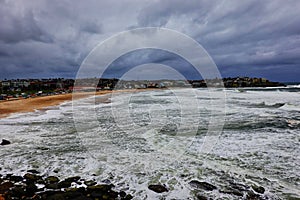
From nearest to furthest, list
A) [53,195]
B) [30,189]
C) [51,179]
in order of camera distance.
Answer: [53,195] < [30,189] < [51,179]

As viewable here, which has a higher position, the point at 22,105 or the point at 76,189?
the point at 76,189

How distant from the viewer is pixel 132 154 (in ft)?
24.4

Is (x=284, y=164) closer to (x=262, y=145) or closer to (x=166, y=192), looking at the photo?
(x=262, y=145)

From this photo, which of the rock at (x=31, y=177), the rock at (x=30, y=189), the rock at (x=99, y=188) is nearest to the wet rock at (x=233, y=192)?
the rock at (x=99, y=188)

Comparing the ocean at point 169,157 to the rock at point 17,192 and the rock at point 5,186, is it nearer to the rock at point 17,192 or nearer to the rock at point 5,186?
the rock at point 5,186

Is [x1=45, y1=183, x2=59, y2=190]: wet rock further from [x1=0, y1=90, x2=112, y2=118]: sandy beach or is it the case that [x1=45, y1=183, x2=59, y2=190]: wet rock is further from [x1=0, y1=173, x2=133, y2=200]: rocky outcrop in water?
[x1=0, y1=90, x2=112, y2=118]: sandy beach

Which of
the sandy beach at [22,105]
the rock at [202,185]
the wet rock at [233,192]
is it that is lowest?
the sandy beach at [22,105]

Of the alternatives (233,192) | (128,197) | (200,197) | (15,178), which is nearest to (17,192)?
(15,178)

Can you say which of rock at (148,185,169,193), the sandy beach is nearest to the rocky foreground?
rock at (148,185,169,193)

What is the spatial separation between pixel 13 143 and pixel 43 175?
4068 millimetres

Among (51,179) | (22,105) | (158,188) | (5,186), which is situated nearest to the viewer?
(5,186)

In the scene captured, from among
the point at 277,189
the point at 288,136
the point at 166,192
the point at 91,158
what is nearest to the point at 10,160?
the point at 91,158

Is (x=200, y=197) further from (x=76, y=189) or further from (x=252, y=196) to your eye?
(x=76, y=189)

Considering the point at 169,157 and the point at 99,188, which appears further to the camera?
the point at 169,157
